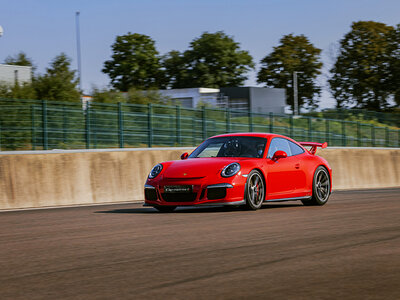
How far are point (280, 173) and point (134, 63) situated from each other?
71.1 m

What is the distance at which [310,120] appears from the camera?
3027cm

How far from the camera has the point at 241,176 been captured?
11562 millimetres

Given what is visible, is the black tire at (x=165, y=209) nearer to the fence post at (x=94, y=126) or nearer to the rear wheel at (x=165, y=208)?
the rear wheel at (x=165, y=208)

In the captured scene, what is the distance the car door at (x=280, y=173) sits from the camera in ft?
40.4

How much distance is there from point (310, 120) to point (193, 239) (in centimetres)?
2310

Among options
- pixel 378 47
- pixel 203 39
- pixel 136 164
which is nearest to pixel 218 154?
pixel 136 164

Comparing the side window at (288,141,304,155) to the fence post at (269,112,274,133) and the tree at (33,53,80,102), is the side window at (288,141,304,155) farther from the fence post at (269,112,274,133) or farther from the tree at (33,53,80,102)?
the tree at (33,53,80,102)

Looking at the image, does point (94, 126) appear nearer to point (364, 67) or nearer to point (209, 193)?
point (209, 193)

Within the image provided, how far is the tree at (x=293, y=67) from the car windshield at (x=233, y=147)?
6716 centimetres

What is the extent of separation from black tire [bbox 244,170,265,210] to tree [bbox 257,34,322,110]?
68.2m

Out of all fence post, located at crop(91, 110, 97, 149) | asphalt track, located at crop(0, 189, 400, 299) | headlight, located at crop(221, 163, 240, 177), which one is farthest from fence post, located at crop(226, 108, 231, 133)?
asphalt track, located at crop(0, 189, 400, 299)

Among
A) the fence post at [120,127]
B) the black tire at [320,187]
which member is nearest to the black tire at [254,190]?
the black tire at [320,187]

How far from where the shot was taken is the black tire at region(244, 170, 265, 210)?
1163 cm

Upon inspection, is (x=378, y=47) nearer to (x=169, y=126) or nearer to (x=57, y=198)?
(x=169, y=126)
